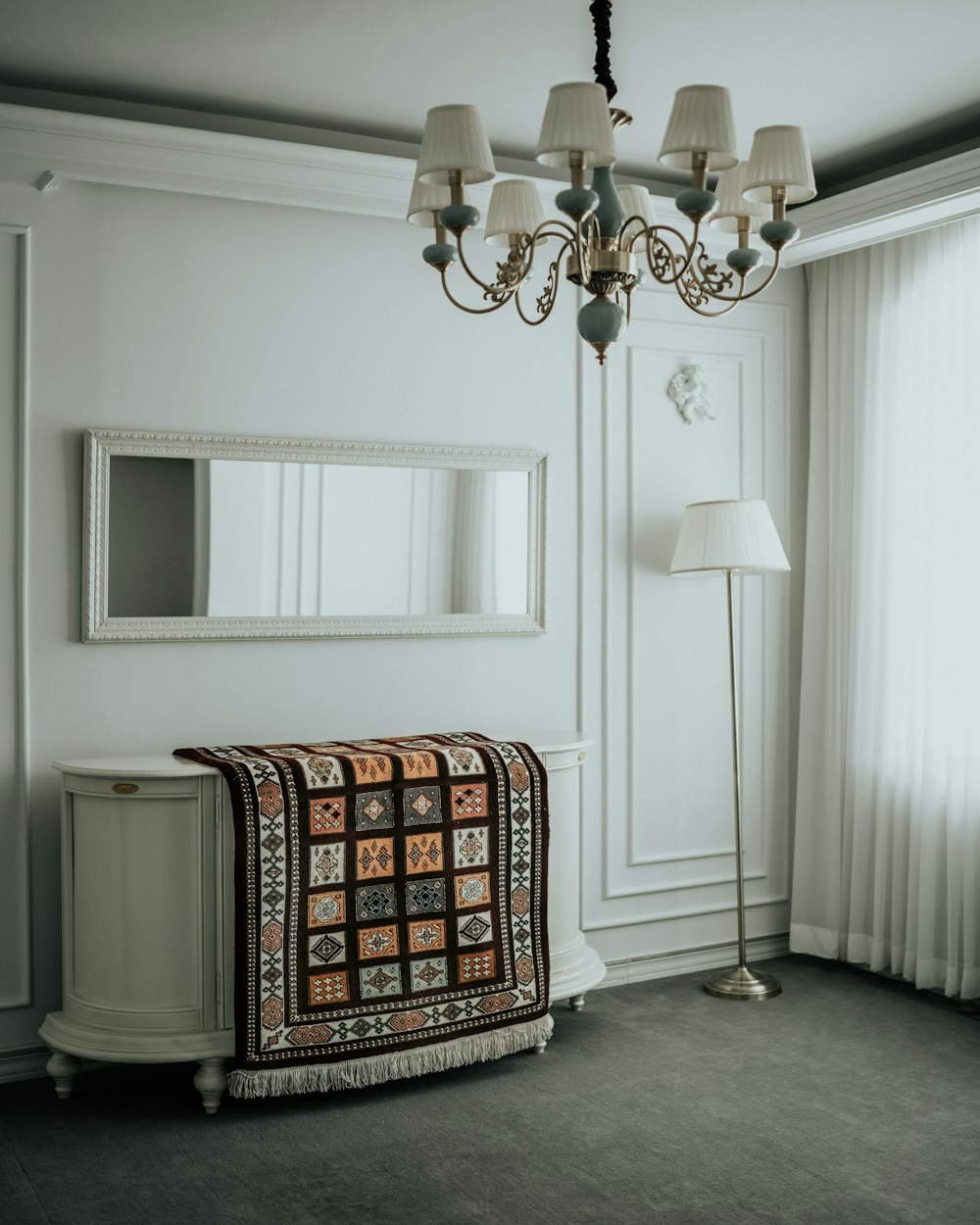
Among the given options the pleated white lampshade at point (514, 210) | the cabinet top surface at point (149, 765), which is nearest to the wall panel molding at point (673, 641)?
the cabinet top surface at point (149, 765)

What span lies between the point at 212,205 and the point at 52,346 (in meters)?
0.68

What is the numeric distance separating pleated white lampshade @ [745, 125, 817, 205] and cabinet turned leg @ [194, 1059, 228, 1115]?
2587mm

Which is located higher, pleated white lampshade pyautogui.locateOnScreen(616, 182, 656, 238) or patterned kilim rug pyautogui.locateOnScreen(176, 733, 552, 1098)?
pleated white lampshade pyautogui.locateOnScreen(616, 182, 656, 238)

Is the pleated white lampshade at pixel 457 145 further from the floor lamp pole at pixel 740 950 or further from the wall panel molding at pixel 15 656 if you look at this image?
the floor lamp pole at pixel 740 950

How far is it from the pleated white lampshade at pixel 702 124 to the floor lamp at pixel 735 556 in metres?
2.20

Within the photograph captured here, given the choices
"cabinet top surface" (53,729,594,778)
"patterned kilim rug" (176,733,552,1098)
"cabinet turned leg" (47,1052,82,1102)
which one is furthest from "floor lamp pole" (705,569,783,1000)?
"cabinet turned leg" (47,1052,82,1102)

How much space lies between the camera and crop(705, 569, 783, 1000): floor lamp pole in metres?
4.43

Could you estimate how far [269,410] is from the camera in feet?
13.2

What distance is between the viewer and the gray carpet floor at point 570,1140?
2.84 meters

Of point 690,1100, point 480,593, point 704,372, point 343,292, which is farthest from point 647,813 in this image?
point 343,292

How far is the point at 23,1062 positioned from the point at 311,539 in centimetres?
179

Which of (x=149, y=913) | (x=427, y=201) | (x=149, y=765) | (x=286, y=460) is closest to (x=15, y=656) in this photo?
(x=149, y=765)

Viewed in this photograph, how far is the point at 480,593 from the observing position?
4.36 metres

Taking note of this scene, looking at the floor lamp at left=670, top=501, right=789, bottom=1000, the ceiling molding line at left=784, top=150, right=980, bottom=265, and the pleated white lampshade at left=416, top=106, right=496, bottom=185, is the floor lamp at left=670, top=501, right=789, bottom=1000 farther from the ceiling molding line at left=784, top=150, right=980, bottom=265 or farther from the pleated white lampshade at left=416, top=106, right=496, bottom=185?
the pleated white lampshade at left=416, top=106, right=496, bottom=185
